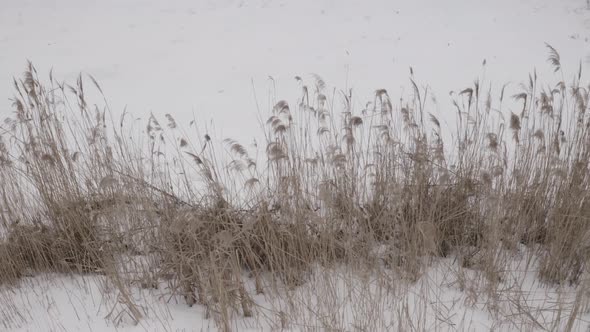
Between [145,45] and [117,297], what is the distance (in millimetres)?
5989

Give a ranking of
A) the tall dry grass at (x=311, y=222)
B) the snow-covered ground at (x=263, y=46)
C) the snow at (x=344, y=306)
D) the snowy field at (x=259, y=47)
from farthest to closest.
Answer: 1. the snow-covered ground at (x=263, y=46)
2. the snowy field at (x=259, y=47)
3. the tall dry grass at (x=311, y=222)
4. the snow at (x=344, y=306)

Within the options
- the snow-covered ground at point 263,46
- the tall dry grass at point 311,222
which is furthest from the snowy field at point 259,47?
the tall dry grass at point 311,222

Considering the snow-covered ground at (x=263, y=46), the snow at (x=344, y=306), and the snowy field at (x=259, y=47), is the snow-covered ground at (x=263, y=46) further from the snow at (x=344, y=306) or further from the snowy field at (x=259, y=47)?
the snow at (x=344, y=306)

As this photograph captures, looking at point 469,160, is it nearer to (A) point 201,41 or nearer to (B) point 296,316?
(B) point 296,316

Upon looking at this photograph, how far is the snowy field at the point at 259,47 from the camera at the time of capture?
19.0ft

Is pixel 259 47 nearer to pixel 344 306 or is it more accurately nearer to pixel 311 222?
pixel 311 222

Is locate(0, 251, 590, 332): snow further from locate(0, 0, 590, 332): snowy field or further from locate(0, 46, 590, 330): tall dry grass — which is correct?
locate(0, 0, 590, 332): snowy field

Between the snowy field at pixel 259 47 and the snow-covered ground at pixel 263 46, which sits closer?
the snowy field at pixel 259 47

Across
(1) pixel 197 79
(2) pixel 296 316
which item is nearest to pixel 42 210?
(2) pixel 296 316

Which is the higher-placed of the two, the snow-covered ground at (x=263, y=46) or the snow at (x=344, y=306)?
the snow-covered ground at (x=263, y=46)

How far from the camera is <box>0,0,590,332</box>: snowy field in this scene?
5.80 meters

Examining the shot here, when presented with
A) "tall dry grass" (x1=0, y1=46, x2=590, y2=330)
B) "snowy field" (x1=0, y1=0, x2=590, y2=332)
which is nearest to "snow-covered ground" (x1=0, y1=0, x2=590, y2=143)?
"snowy field" (x1=0, y1=0, x2=590, y2=332)

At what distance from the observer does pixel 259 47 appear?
7359mm

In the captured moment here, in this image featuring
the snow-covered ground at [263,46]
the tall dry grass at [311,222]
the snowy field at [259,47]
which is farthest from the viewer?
the snow-covered ground at [263,46]
